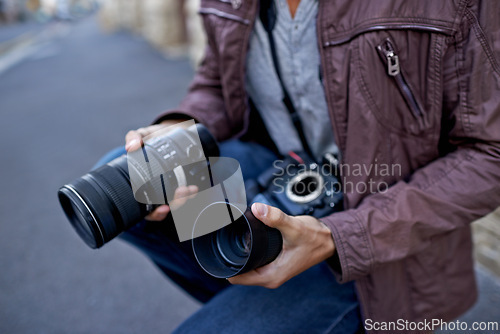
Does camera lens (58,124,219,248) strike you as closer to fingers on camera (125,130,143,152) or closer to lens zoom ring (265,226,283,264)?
fingers on camera (125,130,143,152)

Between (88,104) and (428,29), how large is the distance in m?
3.62

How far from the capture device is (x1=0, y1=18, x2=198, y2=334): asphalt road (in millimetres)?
1394

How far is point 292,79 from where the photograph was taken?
3.08ft

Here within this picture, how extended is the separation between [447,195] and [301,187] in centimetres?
29

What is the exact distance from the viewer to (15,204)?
2.16 metres

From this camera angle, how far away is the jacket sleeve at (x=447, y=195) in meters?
0.71

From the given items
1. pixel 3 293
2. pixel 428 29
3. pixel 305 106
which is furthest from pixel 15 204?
pixel 428 29

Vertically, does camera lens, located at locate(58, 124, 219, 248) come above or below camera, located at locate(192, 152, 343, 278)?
above

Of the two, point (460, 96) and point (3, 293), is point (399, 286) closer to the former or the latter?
point (460, 96)

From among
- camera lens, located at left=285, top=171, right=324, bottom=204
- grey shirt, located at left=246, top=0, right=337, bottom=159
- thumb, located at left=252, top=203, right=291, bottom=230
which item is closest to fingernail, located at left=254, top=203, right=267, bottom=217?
thumb, located at left=252, top=203, right=291, bottom=230

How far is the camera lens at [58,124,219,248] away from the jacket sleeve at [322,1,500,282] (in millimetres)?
308

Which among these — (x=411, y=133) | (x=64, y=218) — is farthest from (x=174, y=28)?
(x=411, y=133)

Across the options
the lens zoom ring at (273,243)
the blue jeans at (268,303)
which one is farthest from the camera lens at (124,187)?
the lens zoom ring at (273,243)

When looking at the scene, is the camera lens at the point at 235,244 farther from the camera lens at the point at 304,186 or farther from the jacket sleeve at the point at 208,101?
the jacket sleeve at the point at 208,101
